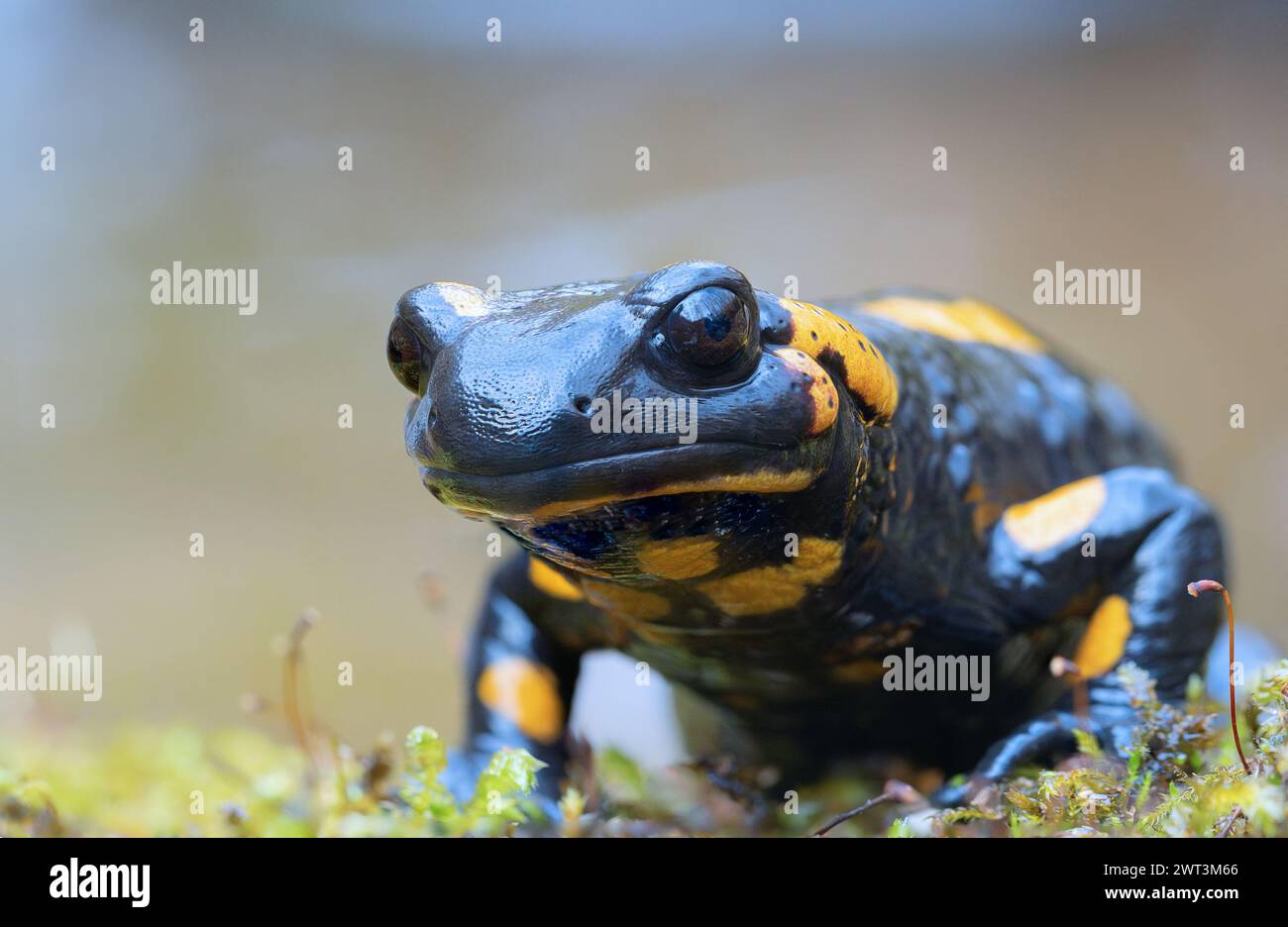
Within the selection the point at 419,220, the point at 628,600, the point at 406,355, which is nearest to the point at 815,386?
the point at 628,600

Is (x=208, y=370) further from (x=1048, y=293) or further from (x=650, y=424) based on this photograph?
(x=650, y=424)

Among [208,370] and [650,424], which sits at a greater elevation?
[650,424]

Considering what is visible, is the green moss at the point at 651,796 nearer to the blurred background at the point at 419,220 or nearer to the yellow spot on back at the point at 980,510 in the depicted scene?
the yellow spot on back at the point at 980,510

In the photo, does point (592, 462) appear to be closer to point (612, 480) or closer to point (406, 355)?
point (612, 480)

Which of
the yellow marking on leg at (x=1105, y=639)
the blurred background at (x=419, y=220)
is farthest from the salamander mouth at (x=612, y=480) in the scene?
the blurred background at (x=419, y=220)
